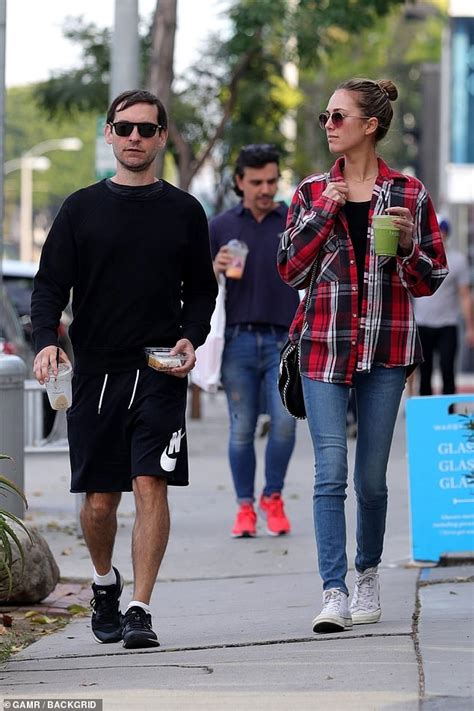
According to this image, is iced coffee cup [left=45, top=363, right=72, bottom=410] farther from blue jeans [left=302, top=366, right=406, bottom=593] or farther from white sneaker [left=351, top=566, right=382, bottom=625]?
white sneaker [left=351, top=566, right=382, bottom=625]

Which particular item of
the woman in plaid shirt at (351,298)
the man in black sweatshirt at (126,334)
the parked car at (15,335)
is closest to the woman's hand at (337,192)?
the woman in plaid shirt at (351,298)

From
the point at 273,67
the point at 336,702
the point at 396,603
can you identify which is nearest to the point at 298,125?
the point at 273,67

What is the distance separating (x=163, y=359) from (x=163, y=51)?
358 inches

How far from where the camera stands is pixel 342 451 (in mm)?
5805

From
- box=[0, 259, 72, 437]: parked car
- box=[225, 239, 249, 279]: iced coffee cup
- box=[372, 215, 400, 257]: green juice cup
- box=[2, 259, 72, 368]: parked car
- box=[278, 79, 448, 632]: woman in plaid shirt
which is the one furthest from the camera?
box=[2, 259, 72, 368]: parked car

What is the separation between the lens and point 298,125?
97.5ft

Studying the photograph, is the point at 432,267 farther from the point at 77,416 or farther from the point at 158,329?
the point at 77,416

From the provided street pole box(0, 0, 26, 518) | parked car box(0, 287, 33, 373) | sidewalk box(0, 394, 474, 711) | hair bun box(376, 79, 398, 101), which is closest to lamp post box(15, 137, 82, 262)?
parked car box(0, 287, 33, 373)

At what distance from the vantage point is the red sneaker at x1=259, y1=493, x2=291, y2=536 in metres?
8.80

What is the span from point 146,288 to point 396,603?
166cm

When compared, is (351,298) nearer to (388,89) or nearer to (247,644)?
(388,89)

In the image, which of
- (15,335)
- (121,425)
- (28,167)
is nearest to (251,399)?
(121,425)

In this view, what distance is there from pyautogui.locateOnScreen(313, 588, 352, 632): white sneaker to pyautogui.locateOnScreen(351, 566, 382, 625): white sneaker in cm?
21

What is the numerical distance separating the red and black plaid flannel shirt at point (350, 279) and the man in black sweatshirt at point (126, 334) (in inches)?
16.8
